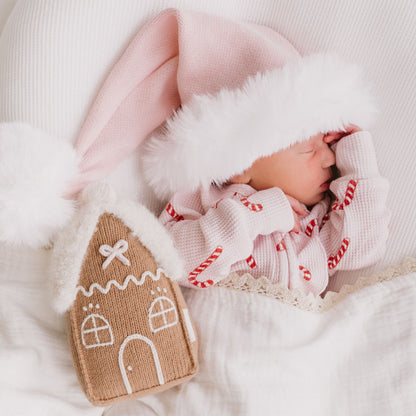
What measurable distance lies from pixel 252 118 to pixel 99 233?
0.37 m

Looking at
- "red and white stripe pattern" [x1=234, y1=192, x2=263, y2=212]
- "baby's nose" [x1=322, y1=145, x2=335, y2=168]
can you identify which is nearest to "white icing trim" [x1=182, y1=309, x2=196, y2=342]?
"red and white stripe pattern" [x1=234, y1=192, x2=263, y2=212]

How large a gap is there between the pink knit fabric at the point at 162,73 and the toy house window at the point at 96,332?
0.26 meters

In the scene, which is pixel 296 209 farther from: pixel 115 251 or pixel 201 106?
pixel 115 251

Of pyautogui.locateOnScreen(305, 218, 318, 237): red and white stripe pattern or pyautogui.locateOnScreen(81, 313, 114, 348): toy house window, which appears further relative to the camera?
pyautogui.locateOnScreen(305, 218, 318, 237): red and white stripe pattern

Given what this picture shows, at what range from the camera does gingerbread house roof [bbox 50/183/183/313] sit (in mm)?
855

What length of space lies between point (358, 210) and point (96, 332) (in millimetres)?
599

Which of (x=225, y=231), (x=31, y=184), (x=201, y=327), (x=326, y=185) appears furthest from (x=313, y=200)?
(x=31, y=184)

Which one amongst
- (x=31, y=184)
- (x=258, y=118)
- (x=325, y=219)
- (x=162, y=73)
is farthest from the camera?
(x=325, y=219)

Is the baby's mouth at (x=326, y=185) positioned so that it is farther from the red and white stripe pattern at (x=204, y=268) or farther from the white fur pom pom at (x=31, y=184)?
the white fur pom pom at (x=31, y=184)

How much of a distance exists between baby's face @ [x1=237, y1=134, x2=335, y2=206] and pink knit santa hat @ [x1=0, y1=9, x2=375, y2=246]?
2.9 inches

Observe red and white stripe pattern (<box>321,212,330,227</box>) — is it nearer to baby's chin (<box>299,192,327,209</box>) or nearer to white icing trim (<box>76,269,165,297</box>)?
baby's chin (<box>299,192,327,209</box>)

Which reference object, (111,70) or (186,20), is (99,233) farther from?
(186,20)

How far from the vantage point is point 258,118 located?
0.96m

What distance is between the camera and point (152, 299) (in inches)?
34.6
